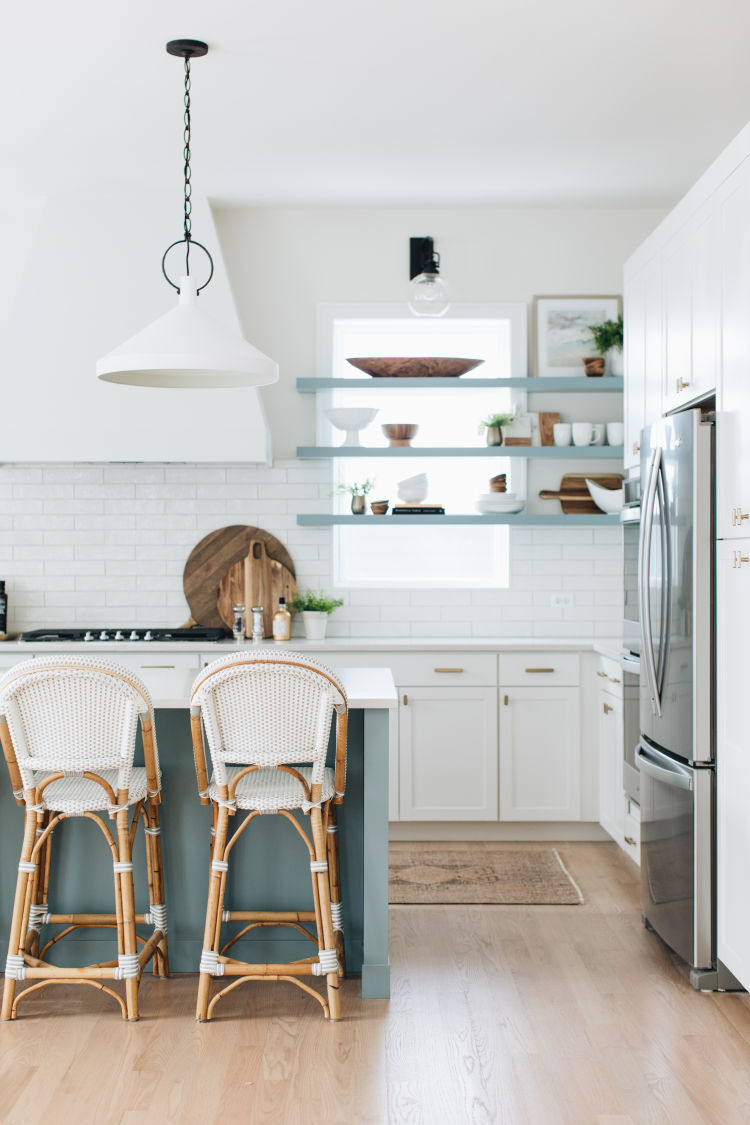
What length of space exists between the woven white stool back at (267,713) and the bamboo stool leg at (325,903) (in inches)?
5.3

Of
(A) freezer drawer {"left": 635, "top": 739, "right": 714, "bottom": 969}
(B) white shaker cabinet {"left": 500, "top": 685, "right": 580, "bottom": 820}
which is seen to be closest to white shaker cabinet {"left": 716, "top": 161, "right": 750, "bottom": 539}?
(A) freezer drawer {"left": 635, "top": 739, "right": 714, "bottom": 969}

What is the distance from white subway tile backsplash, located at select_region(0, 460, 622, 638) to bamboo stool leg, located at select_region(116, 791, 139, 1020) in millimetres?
2498

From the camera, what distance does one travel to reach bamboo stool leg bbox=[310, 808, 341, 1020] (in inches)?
116

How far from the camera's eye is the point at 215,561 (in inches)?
211

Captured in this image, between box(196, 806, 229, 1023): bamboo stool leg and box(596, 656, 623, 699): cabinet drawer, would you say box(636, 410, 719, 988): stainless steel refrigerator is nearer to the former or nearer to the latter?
box(596, 656, 623, 699): cabinet drawer

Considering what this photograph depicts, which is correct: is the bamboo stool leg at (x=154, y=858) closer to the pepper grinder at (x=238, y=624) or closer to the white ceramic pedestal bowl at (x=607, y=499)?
the pepper grinder at (x=238, y=624)

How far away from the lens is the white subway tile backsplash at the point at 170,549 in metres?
5.38

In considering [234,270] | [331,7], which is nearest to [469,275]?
[234,270]

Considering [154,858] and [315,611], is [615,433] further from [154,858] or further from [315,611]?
[154,858]

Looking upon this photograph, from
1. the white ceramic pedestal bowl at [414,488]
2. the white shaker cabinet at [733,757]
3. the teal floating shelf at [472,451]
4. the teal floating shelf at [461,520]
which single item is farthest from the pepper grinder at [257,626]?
the white shaker cabinet at [733,757]

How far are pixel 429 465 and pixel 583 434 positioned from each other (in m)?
0.83

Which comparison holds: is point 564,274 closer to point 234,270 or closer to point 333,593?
point 234,270

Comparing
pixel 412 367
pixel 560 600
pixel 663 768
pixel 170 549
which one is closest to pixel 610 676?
pixel 560 600

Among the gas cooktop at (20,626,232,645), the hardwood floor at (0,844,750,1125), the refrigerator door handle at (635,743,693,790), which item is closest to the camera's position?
the hardwood floor at (0,844,750,1125)
